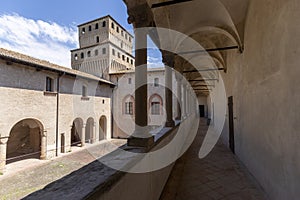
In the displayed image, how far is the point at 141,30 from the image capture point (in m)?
2.65

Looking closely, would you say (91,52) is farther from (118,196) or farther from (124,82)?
(118,196)

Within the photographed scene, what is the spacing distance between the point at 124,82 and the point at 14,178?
1505cm

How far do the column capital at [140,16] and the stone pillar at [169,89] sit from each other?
2.37 metres

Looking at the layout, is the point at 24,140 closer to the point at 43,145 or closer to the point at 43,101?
the point at 43,145

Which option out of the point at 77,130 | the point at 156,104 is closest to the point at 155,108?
the point at 156,104

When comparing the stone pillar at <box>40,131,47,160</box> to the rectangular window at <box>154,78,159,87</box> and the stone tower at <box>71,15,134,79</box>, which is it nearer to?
the rectangular window at <box>154,78,159,87</box>

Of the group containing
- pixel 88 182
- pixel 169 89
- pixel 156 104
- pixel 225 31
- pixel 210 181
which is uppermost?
pixel 225 31

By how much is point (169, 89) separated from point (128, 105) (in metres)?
17.5

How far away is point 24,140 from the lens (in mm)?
15352

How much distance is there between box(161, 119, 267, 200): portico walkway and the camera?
115 inches

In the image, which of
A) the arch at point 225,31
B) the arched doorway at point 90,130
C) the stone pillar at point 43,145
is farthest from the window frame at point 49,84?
the arch at point 225,31

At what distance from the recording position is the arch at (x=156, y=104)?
68.5ft

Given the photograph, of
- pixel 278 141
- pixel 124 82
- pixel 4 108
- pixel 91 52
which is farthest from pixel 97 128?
pixel 278 141

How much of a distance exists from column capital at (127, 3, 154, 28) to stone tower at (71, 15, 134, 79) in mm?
22740
